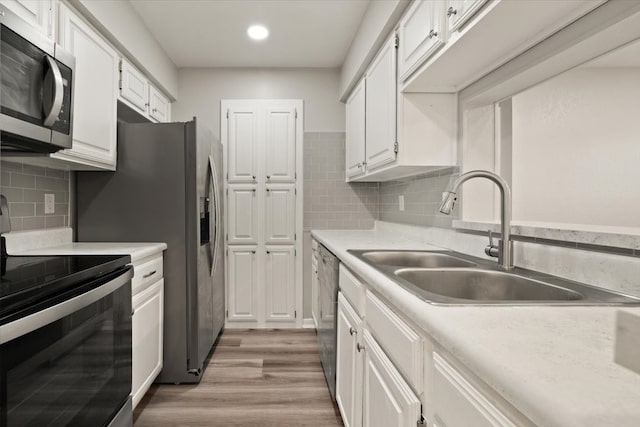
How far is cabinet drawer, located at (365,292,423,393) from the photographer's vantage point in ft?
2.83

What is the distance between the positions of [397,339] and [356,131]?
7.40ft

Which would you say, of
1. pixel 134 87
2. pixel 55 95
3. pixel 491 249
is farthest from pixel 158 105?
pixel 491 249

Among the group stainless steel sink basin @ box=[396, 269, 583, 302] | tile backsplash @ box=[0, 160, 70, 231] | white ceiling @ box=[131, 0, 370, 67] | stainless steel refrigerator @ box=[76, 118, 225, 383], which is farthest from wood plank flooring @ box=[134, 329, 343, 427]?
white ceiling @ box=[131, 0, 370, 67]

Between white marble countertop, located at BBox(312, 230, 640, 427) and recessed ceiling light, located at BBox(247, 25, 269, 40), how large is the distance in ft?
8.64

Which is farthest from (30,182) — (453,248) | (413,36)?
(453,248)

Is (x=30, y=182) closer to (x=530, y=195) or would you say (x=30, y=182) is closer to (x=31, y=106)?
(x=31, y=106)

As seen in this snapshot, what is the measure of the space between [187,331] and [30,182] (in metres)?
1.23

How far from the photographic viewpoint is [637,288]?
947mm

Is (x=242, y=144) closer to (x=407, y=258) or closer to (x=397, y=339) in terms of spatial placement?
(x=407, y=258)

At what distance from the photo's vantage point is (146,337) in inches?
80.5

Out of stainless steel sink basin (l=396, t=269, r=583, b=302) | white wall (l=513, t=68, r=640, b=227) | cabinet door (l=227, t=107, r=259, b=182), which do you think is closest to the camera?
white wall (l=513, t=68, r=640, b=227)

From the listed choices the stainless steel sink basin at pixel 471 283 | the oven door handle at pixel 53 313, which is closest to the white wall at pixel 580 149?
the stainless steel sink basin at pixel 471 283

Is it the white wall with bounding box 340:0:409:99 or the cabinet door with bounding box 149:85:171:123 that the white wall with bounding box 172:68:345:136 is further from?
the white wall with bounding box 340:0:409:99

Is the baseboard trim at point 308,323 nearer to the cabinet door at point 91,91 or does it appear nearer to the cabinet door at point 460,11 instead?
the cabinet door at point 91,91
